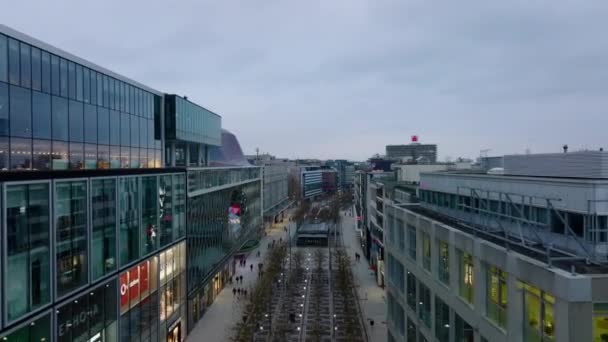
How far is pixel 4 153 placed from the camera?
2300cm

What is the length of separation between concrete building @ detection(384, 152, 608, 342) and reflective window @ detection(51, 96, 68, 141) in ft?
71.5

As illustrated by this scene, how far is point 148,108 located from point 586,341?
37.6 meters

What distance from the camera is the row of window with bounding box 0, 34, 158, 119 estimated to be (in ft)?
76.4

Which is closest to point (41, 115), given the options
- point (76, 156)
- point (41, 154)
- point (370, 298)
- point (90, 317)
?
point (41, 154)

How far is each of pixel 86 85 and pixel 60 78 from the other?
10.5 ft

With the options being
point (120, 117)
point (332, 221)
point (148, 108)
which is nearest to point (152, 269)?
point (120, 117)

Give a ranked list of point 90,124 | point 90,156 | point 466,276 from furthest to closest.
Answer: point 90,124
point 90,156
point 466,276

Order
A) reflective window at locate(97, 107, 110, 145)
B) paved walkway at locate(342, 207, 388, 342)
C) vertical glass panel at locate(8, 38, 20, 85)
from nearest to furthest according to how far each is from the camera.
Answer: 1. vertical glass panel at locate(8, 38, 20, 85)
2. reflective window at locate(97, 107, 110, 145)
3. paved walkway at locate(342, 207, 388, 342)

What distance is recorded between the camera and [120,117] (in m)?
36.2

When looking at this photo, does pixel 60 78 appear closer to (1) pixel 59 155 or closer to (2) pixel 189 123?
(1) pixel 59 155

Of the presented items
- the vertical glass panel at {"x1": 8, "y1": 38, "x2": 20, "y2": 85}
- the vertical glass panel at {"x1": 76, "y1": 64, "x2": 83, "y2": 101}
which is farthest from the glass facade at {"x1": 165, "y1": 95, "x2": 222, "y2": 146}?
the vertical glass panel at {"x1": 8, "y1": 38, "x2": 20, "y2": 85}

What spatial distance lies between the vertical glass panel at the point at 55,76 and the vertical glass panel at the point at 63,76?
0.26 meters

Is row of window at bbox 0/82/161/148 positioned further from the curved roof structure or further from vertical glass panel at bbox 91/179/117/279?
the curved roof structure

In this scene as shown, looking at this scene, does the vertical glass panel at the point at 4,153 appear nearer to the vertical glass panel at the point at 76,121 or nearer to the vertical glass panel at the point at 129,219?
the vertical glass panel at the point at 76,121
